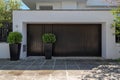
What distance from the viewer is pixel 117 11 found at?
14.5m

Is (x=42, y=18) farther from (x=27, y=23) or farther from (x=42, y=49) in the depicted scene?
(x=42, y=49)

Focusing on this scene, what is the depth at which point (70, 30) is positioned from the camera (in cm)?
1772

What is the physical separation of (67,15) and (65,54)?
11.1ft

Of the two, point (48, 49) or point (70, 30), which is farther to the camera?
point (70, 30)

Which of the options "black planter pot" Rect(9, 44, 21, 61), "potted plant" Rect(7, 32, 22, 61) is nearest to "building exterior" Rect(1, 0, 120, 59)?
"potted plant" Rect(7, 32, 22, 61)

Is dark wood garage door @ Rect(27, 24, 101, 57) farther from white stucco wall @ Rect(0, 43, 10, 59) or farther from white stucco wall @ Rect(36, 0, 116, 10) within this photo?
white stucco wall @ Rect(36, 0, 116, 10)

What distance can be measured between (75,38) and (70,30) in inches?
29.5

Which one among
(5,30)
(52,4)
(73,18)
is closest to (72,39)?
(73,18)

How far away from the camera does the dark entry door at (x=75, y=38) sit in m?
17.7

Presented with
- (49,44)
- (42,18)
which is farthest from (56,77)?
(42,18)

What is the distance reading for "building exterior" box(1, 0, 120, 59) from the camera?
16.1m

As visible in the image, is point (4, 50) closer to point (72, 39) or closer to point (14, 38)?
point (14, 38)

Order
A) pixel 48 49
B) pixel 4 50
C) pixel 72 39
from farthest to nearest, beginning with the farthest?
pixel 72 39
pixel 4 50
pixel 48 49

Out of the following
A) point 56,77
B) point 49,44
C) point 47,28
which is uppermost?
point 47,28
